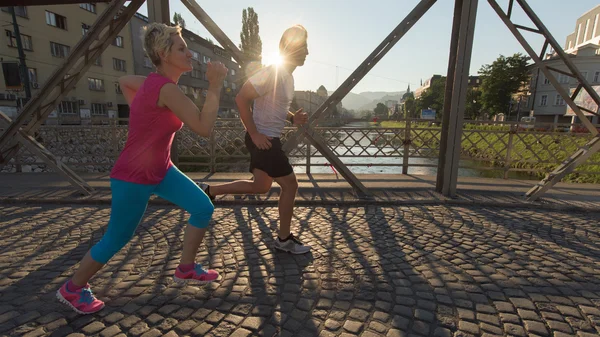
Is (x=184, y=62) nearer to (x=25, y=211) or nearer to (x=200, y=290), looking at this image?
(x=200, y=290)

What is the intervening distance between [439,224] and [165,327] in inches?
129

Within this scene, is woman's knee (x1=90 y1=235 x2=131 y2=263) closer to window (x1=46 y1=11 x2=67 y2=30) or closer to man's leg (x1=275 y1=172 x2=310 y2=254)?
man's leg (x1=275 y1=172 x2=310 y2=254)

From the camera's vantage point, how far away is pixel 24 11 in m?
23.1

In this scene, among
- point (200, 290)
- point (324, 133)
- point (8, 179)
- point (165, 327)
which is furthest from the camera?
point (324, 133)

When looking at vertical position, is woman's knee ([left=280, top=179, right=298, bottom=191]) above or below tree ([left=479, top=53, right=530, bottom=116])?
below

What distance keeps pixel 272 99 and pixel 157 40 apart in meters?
0.98

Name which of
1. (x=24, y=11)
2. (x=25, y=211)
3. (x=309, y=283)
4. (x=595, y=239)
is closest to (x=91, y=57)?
(x=25, y=211)

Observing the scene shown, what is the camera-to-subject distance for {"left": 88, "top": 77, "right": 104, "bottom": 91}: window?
28.9 m

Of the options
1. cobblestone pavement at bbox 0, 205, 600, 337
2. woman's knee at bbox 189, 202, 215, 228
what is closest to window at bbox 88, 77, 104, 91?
cobblestone pavement at bbox 0, 205, 600, 337

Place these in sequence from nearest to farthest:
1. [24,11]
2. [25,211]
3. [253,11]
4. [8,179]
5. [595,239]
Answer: [595,239]
[25,211]
[8,179]
[24,11]
[253,11]

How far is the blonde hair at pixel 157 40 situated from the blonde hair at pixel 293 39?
93 cm

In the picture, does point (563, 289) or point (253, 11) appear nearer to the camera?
point (563, 289)

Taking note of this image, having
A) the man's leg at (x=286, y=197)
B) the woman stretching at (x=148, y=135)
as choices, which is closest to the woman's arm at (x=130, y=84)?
the woman stretching at (x=148, y=135)

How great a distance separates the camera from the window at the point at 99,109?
29750mm
